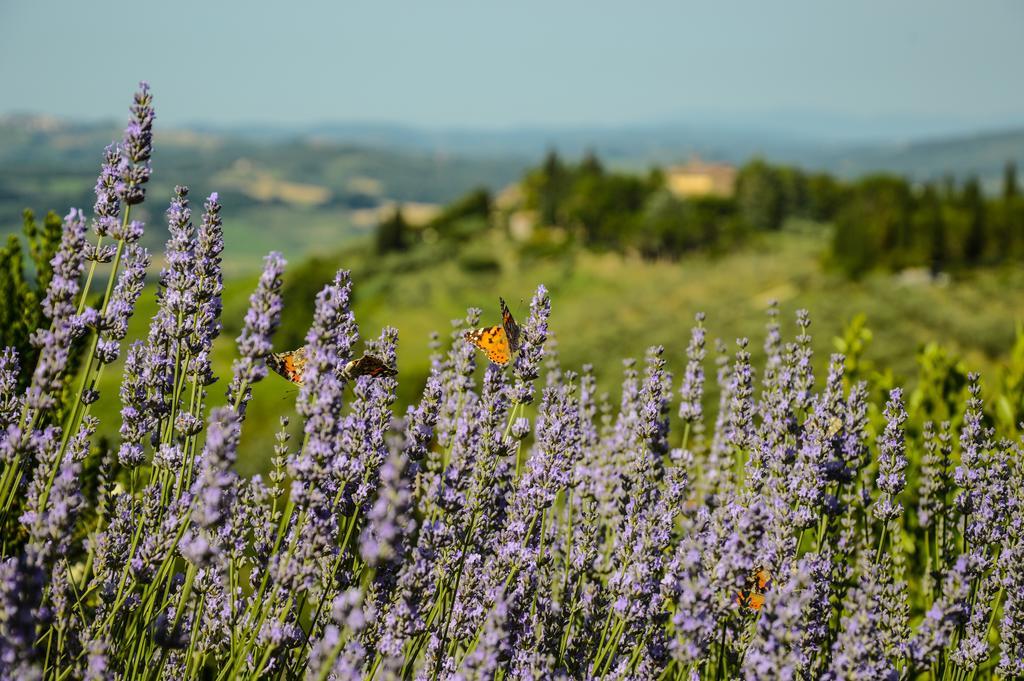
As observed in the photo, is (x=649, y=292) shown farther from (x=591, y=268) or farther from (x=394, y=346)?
(x=394, y=346)

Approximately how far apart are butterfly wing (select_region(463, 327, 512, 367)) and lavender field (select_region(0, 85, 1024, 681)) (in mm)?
53

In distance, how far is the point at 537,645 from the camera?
243 centimetres

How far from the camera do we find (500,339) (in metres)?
2.83

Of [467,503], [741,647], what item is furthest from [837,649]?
[467,503]

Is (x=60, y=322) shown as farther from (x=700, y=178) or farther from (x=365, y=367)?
(x=700, y=178)

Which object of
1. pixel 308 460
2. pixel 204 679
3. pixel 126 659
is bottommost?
pixel 204 679

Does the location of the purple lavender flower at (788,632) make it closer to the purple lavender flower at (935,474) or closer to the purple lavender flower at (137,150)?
the purple lavender flower at (935,474)

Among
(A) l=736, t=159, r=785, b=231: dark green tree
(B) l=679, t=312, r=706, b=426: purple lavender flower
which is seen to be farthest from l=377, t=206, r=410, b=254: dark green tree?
(B) l=679, t=312, r=706, b=426: purple lavender flower

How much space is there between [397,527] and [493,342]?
3.80 feet

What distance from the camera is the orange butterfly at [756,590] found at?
8.26ft

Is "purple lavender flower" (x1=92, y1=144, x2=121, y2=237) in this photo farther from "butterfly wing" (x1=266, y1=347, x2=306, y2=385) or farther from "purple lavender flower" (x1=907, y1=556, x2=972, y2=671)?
"purple lavender flower" (x1=907, y1=556, x2=972, y2=671)

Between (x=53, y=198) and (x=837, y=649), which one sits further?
(x=53, y=198)

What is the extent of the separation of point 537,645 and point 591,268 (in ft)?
253

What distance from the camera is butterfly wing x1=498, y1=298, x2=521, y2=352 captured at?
2812 millimetres
